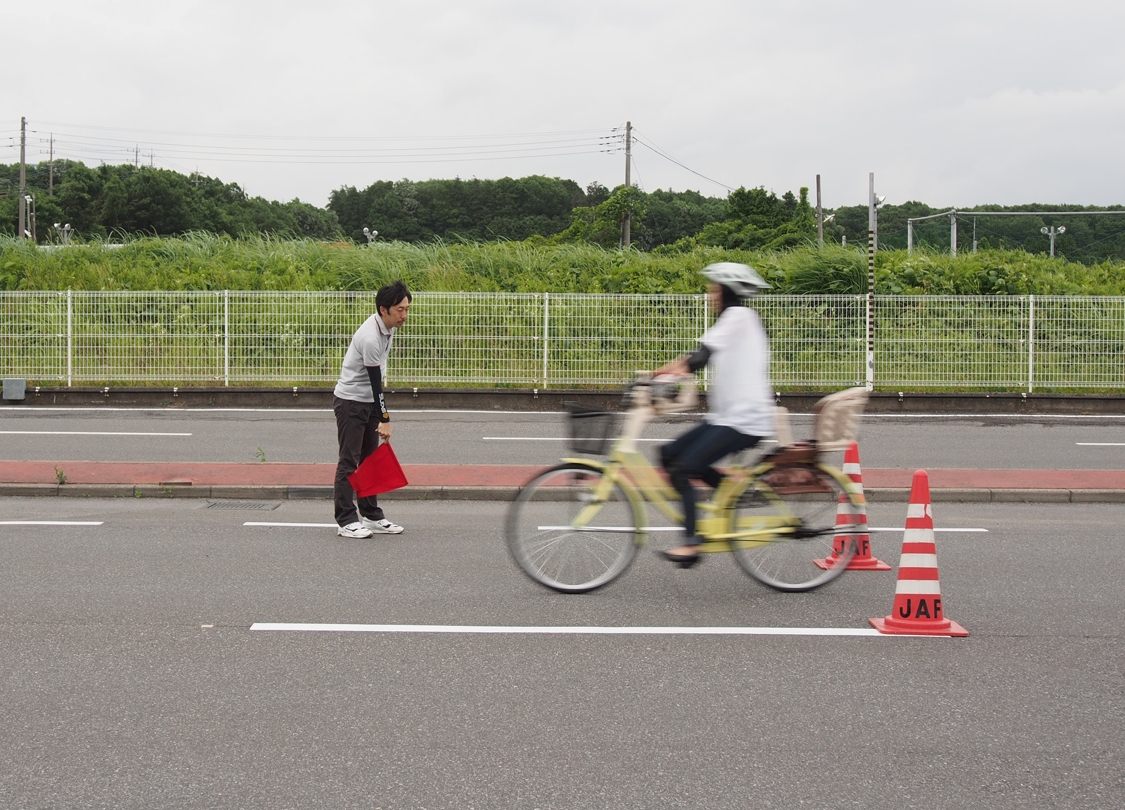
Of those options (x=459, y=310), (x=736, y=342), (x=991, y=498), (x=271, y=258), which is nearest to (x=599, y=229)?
(x=271, y=258)

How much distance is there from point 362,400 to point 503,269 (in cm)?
1726

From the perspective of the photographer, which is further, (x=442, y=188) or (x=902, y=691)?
(x=442, y=188)

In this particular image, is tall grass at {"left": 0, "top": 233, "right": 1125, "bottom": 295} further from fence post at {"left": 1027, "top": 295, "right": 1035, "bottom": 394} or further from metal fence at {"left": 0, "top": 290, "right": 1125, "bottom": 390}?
fence post at {"left": 1027, "top": 295, "right": 1035, "bottom": 394}

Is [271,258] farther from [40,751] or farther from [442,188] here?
[442,188]

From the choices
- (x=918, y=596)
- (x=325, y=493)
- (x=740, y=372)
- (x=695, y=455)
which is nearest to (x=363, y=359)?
(x=325, y=493)

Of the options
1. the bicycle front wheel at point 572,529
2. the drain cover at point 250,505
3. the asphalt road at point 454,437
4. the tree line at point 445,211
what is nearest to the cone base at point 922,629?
the bicycle front wheel at point 572,529

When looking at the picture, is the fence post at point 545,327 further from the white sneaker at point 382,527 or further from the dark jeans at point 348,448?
the dark jeans at point 348,448

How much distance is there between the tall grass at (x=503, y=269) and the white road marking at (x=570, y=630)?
17.8 metres

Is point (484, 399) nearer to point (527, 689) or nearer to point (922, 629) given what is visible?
point (922, 629)

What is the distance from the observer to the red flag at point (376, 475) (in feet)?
25.4

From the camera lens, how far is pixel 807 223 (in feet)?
191

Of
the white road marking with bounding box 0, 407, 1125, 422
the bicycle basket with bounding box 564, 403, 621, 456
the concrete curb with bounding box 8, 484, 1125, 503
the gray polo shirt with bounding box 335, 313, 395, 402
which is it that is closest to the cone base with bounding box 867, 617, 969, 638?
the bicycle basket with bounding box 564, 403, 621, 456

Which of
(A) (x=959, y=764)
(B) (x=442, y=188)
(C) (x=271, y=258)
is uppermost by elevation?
(B) (x=442, y=188)

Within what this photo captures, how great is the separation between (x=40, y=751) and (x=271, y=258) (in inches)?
879
